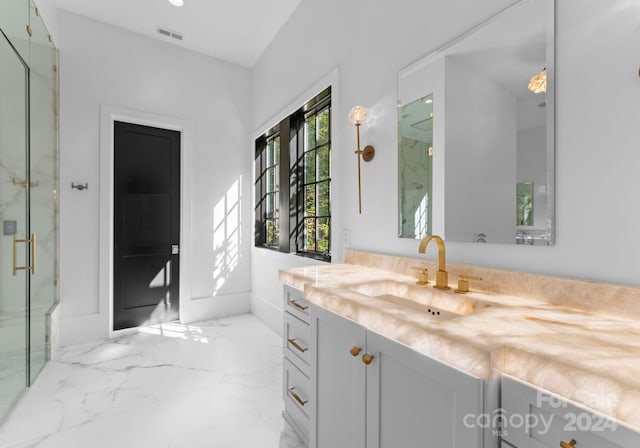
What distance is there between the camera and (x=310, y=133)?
120 inches

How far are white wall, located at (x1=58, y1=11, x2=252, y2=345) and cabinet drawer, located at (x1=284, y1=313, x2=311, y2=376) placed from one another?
2.23 metres

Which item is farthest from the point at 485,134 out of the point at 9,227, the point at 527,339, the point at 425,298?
the point at 9,227

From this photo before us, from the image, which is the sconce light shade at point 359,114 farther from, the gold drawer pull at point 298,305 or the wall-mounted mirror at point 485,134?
the gold drawer pull at point 298,305

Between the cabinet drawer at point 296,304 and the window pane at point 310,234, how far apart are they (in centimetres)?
116

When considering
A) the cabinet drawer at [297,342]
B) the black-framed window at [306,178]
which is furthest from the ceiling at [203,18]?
the cabinet drawer at [297,342]

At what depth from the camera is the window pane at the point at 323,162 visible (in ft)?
9.12

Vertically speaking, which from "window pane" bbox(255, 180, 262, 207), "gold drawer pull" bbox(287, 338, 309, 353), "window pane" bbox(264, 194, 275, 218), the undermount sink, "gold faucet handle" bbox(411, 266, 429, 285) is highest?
"window pane" bbox(255, 180, 262, 207)

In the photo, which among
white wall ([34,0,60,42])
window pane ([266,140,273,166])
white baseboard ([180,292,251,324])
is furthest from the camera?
window pane ([266,140,273,166])

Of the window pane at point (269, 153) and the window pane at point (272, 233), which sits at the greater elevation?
the window pane at point (269, 153)

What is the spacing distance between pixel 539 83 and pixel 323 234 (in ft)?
6.36

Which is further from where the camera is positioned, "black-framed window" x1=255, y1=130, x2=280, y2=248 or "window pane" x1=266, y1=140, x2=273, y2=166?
"window pane" x1=266, y1=140, x2=273, y2=166

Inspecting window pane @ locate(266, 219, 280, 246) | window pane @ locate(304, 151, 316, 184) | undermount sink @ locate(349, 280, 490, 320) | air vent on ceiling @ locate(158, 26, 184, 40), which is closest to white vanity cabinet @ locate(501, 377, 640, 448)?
undermount sink @ locate(349, 280, 490, 320)

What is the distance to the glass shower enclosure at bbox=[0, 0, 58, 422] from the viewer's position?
183 cm

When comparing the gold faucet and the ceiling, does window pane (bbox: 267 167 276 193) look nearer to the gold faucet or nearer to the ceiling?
the ceiling
